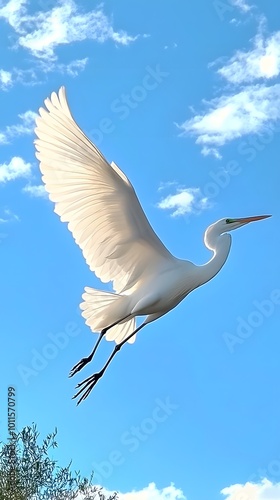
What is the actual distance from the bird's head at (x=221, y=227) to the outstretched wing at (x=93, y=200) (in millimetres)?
300

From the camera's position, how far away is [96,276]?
5.63 m

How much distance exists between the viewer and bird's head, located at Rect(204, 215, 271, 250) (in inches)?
209

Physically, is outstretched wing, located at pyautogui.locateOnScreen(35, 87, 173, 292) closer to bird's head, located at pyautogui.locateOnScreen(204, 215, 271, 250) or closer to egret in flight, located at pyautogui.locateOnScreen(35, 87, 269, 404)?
egret in flight, located at pyautogui.locateOnScreen(35, 87, 269, 404)

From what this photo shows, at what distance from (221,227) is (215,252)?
0.63ft

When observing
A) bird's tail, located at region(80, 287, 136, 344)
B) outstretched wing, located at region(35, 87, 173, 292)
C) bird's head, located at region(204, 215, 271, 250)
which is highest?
outstretched wing, located at region(35, 87, 173, 292)

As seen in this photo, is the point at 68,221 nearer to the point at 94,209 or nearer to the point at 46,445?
the point at 94,209

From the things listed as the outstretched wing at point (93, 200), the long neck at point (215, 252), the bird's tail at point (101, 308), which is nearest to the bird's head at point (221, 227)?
the long neck at point (215, 252)

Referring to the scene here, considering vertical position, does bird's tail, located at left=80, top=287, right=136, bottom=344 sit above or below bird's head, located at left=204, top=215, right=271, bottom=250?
below

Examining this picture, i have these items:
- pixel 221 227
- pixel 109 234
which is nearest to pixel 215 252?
pixel 221 227

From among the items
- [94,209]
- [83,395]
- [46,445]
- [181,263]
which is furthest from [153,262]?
[46,445]

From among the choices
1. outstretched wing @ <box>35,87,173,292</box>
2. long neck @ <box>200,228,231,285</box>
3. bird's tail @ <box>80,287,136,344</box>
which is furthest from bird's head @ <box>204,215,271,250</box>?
bird's tail @ <box>80,287,136,344</box>

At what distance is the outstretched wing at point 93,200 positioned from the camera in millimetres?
5109

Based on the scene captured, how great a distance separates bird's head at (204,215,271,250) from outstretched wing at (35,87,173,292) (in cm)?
30

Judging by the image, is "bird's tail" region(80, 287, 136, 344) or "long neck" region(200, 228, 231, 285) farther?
"bird's tail" region(80, 287, 136, 344)
